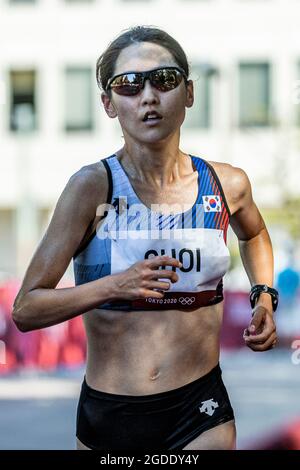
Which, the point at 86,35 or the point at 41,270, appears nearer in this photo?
the point at 41,270

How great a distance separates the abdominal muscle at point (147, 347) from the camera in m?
3.61

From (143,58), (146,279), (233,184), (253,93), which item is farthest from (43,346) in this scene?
(253,93)

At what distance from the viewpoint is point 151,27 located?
3646mm

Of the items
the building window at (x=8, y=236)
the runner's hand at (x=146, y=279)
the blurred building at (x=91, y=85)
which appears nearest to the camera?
the runner's hand at (x=146, y=279)

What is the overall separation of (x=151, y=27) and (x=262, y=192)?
27.3 m

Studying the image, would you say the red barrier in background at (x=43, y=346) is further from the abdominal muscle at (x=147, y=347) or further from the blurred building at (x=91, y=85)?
the abdominal muscle at (x=147, y=347)

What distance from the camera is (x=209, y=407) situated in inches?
147

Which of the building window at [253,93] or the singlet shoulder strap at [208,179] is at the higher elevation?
the singlet shoulder strap at [208,179]

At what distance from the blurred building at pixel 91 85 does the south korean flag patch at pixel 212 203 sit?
28.1 m

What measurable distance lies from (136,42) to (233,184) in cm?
52

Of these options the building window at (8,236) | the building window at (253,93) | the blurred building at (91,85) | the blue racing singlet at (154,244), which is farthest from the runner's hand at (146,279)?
the building window at (8,236)

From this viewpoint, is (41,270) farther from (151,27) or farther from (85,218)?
(151,27)

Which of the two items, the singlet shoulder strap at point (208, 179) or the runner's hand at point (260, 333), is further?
the singlet shoulder strap at point (208, 179)
